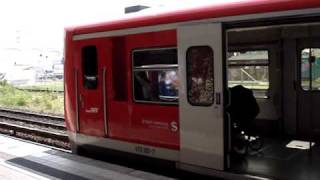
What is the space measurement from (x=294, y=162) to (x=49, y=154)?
4.41 m

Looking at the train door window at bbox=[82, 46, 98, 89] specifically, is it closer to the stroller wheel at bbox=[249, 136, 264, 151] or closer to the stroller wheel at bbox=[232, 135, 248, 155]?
the stroller wheel at bbox=[232, 135, 248, 155]

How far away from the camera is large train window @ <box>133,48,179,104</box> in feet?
23.2

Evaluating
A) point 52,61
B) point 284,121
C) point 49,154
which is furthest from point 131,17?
point 52,61

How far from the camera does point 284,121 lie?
9.55 metres

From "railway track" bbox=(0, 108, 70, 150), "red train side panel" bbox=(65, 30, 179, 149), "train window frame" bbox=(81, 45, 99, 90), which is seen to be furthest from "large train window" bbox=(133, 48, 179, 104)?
"railway track" bbox=(0, 108, 70, 150)

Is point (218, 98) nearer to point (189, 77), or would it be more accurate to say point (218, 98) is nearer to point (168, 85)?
point (189, 77)

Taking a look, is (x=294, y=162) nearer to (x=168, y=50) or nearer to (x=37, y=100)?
(x=168, y=50)

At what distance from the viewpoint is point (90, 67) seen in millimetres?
8633

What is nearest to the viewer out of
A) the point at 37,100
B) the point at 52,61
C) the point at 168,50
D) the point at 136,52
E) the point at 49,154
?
the point at 168,50

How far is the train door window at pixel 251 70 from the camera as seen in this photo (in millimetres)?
9734

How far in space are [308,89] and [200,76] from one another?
3452 mm

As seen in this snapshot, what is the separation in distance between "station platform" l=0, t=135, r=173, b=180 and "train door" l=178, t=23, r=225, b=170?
2.21ft

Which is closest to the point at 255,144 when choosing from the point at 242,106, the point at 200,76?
the point at 242,106

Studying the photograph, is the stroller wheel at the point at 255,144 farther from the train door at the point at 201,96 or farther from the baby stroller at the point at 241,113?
the train door at the point at 201,96
